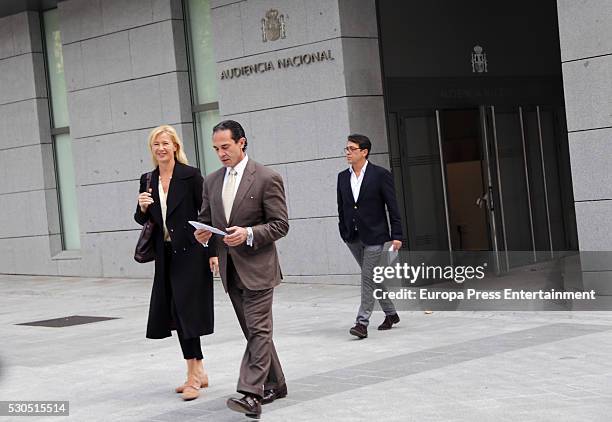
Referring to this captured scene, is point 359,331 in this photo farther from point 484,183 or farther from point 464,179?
point 484,183

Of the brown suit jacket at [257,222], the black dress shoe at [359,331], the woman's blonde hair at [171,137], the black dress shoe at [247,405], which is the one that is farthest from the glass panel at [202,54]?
the black dress shoe at [247,405]

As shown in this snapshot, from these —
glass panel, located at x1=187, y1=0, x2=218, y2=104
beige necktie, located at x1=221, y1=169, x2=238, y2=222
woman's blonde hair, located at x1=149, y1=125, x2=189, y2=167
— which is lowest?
beige necktie, located at x1=221, y1=169, x2=238, y2=222

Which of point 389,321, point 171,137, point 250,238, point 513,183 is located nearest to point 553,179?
point 513,183

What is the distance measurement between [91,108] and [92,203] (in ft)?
5.26

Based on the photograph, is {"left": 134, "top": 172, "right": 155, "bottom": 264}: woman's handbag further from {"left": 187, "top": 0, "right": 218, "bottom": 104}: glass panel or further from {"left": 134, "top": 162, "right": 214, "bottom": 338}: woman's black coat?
{"left": 187, "top": 0, "right": 218, "bottom": 104}: glass panel

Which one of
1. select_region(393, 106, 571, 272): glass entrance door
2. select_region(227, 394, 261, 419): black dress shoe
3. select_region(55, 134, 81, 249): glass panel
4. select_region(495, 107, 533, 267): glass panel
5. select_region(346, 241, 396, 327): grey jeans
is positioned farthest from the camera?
select_region(55, 134, 81, 249): glass panel

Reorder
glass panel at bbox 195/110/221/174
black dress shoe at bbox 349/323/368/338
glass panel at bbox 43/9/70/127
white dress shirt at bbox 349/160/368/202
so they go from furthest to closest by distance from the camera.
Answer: glass panel at bbox 43/9/70/127, glass panel at bbox 195/110/221/174, white dress shirt at bbox 349/160/368/202, black dress shoe at bbox 349/323/368/338

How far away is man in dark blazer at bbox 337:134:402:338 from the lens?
416 inches

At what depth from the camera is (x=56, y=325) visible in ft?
43.9

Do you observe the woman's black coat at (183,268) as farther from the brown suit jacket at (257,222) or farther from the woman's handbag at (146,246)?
the brown suit jacket at (257,222)

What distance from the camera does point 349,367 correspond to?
8.96m

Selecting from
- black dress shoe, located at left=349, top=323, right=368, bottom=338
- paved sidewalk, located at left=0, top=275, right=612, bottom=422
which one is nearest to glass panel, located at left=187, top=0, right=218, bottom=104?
paved sidewalk, located at left=0, top=275, right=612, bottom=422

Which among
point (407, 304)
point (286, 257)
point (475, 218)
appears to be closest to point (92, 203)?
point (286, 257)

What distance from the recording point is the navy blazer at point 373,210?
34.7 ft
